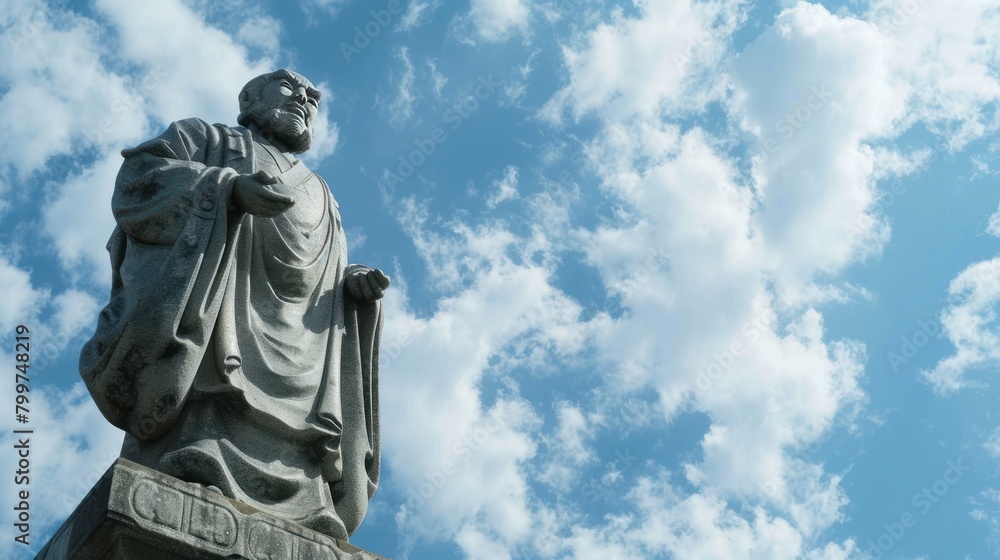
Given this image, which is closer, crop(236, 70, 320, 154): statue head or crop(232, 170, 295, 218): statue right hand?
crop(232, 170, 295, 218): statue right hand

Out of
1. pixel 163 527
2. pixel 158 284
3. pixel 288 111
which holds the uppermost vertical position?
pixel 288 111

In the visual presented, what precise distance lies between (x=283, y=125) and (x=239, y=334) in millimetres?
3017

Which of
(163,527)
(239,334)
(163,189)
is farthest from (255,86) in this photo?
(163,527)

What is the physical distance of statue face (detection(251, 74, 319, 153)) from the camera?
11.8m

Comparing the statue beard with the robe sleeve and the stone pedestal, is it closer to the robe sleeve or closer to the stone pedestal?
the robe sleeve

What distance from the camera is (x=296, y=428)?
30.4 ft

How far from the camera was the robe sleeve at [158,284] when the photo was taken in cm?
887

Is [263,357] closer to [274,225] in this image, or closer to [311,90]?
[274,225]

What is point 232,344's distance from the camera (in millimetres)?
9234

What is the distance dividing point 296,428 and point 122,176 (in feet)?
9.16

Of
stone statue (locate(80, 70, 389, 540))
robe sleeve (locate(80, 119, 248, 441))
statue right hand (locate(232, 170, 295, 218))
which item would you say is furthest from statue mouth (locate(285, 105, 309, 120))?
statue right hand (locate(232, 170, 295, 218))

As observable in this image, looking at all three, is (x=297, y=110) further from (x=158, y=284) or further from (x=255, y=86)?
(x=158, y=284)

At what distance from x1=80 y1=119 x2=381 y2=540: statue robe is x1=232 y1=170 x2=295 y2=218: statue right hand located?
12 centimetres

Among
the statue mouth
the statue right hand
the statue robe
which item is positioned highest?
the statue mouth
